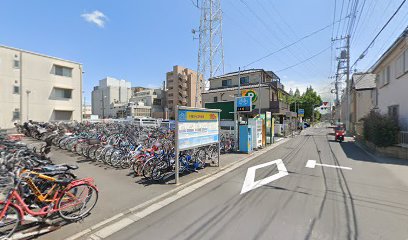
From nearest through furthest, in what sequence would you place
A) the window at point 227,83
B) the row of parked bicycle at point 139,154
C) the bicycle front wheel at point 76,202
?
the bicycle front wheel at point 76,202
the row of parked bicycle at point 139,154
the window at point 227,83

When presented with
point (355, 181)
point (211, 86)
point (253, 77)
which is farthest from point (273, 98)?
point (355, 181)

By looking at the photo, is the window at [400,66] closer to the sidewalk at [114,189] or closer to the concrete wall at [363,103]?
the sidewalk at [114,189]

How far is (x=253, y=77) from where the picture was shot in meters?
28.8

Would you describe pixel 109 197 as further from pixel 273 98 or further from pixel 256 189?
pixel 273 98

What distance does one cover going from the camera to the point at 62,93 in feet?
77.4

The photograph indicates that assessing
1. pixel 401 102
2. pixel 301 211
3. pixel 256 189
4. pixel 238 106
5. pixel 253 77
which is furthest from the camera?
pixel 253 77

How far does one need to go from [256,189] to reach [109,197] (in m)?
3.65

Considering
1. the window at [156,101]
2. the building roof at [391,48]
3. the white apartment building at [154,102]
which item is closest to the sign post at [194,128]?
the building roof at [391,48]

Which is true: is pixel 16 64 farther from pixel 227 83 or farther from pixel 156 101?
pixel 156 101

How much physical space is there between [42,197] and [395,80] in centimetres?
1710

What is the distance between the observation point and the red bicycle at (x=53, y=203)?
115 inches

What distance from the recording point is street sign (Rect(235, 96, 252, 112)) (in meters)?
11.6

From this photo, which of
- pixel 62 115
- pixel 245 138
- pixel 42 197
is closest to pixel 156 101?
pixel 62 115

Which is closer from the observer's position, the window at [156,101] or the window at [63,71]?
the window at [63,71]
